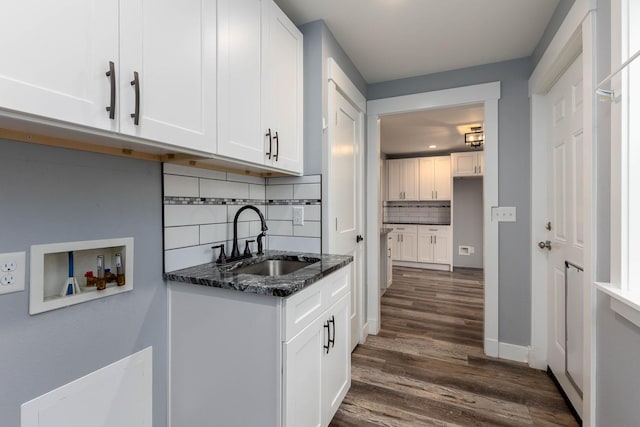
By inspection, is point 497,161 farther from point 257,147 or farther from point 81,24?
point 81,24

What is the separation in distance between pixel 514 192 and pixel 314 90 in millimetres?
1781

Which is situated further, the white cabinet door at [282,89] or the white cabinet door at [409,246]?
the white cabinet door at [409,246]

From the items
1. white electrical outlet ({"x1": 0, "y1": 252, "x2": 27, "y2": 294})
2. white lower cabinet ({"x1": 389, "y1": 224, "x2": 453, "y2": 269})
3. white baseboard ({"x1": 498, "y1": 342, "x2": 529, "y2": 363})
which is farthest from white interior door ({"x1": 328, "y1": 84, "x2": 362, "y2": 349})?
white lower cabinet ({"x1": 389, "y1": 224, "x2": 453, "y2": 269})

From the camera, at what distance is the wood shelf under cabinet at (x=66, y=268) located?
907mm

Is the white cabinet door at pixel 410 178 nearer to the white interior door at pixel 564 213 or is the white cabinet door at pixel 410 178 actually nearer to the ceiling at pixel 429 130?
the ceiling at pixel 429 130

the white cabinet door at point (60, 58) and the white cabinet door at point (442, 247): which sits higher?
the white cabinet door at point (60, 58)

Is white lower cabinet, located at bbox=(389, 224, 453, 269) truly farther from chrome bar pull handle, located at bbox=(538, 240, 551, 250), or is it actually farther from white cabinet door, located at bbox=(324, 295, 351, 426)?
white cabinet door, located at bbox=(324, 295, 351, 426)

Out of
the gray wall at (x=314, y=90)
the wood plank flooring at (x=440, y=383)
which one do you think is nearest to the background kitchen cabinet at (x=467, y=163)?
the wood plank flooring at (x=440, y=383)

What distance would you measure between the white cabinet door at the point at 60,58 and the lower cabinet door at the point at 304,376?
3.30 feet

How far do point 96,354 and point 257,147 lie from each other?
1.07m

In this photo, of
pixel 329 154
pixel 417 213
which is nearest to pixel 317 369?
pixel 329 154

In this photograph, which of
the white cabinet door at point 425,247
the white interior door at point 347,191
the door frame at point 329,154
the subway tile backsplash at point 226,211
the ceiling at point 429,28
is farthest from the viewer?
the white cabinet door at point 425,247

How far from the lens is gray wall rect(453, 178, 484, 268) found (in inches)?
223

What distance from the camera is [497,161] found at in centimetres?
236
